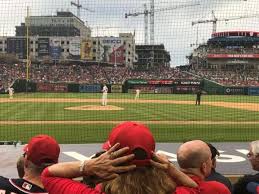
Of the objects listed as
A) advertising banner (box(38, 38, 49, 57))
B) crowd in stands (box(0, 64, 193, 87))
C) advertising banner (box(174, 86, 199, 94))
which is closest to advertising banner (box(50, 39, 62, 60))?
advertising banner (box(38, 38, 49, 57))

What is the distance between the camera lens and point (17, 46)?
86.2 m

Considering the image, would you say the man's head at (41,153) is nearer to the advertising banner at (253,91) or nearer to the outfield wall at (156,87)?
the outfield wall at (156,87)

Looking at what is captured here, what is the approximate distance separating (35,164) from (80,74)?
62008 millimetres

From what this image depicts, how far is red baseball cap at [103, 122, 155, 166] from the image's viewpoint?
2.24m

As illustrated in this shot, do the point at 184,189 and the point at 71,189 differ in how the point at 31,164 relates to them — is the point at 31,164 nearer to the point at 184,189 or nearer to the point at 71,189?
the point at 71,189

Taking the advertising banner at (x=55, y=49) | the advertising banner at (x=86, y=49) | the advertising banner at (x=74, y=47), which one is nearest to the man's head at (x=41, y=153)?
the advertising banner at (x=86, y=49)

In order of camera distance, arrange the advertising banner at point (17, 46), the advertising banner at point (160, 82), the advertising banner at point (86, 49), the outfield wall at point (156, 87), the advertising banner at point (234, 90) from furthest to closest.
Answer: the advertising banner at point (17, 46), the advertising banner at point (86, 49), the advertising banner at point (160, 82), the advertising banner at point (234, 90), the outfield wall at point (156, 87)

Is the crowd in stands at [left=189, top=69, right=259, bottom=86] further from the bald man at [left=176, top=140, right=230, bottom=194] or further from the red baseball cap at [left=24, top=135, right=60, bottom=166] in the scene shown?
the red baseball cap at [left=24, top=135, right=60, bottom=166]

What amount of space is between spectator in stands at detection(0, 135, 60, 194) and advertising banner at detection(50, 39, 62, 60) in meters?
84.7

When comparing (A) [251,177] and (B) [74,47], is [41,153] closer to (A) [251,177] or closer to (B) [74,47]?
(A) [251,177]

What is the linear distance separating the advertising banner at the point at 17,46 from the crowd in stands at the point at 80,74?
19616 millimetres

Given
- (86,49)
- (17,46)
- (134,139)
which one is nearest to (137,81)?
(86,49)

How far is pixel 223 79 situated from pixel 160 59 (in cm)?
841

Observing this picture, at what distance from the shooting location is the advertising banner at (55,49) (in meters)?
86.4
